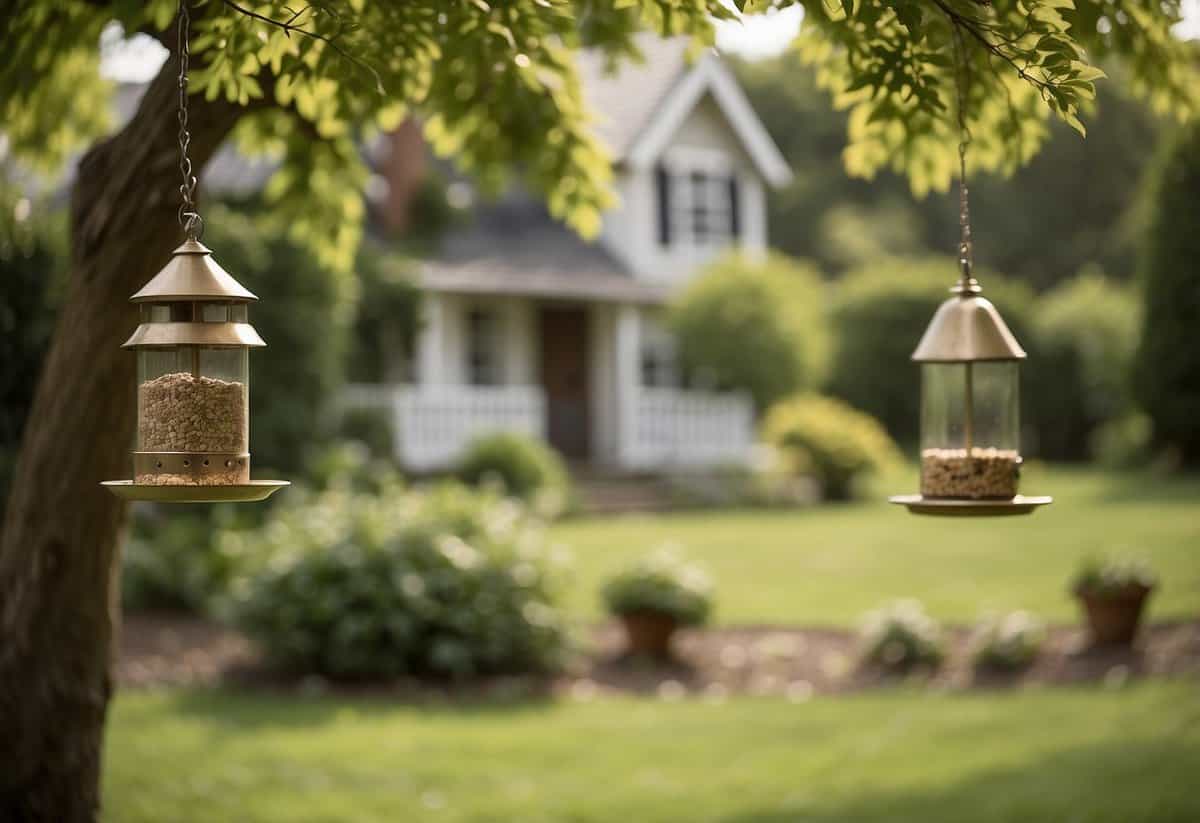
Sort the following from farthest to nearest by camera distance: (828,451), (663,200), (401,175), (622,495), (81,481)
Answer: (663,200), (401,175), (828,451), (622,495), (81,481)

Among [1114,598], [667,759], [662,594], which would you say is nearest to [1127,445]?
[1114,598]

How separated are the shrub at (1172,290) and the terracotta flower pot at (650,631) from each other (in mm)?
8615

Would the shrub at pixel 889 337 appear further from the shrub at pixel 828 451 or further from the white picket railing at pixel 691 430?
the shrub at pixel 828 451

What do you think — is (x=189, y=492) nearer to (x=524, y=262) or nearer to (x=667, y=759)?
(x=667, y=759)

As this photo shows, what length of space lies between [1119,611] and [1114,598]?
103mm

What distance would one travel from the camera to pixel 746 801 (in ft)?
24.4

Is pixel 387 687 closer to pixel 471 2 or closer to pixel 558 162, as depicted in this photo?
pixel 558 162

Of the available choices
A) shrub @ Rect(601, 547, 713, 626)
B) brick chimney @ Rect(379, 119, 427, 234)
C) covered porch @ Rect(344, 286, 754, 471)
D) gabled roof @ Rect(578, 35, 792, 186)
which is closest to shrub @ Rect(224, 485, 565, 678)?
shrub @ Rect(601, 547, 713, 626)

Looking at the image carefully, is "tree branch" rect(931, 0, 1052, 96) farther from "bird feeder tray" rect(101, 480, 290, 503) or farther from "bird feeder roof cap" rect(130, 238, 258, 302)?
"bird feeder tray" rect(101, 480, 290, 503)

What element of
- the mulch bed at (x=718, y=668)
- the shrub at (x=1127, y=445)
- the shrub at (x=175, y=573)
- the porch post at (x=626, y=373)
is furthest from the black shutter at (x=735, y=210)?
the mulch bed at (x=718, y=668)

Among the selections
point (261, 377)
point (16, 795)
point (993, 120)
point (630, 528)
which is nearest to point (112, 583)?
point (16, 795)

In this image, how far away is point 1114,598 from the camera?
10.6m

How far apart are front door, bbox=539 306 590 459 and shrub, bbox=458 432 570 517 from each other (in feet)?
16.3

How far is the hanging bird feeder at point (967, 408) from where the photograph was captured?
14.1 ft
